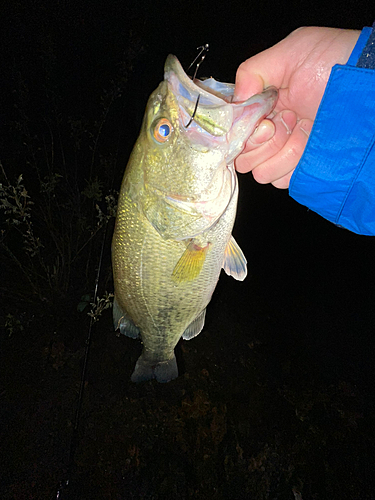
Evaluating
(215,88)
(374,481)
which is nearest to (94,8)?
(215,88)

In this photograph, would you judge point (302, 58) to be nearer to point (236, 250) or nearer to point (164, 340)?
point (236, 250)

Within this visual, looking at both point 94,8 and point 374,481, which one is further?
point 94,8

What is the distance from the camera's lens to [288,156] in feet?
4.59

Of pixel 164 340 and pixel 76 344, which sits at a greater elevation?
pixel 164 340

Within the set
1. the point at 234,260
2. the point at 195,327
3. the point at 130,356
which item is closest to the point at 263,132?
the point at 234,260

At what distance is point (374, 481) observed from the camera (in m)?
3.23

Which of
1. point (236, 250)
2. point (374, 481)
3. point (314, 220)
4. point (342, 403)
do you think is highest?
point (236, 250)

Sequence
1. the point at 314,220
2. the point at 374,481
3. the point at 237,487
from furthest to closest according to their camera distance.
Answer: the point at 314,220 → the point at 374,481 → the point at 237,487

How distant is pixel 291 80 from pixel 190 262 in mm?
929

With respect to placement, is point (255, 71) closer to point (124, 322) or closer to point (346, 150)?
point (346, 150)

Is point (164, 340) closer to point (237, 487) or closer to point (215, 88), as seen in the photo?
point (215, 88)

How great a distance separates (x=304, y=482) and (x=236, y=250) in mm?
3260

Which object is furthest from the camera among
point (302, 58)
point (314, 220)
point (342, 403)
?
point (314, 220)

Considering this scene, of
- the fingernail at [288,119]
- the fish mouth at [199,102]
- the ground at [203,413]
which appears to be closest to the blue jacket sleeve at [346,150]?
the fingernail at [288,119]
